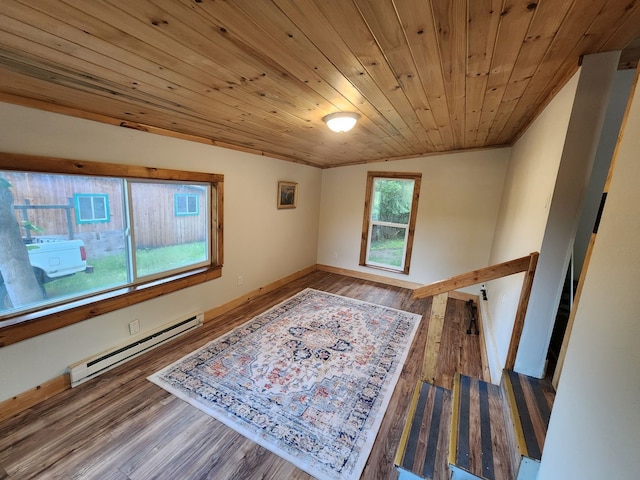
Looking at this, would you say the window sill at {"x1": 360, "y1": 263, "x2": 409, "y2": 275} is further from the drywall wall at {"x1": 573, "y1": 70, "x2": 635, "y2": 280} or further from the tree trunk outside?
the tree trunk outside

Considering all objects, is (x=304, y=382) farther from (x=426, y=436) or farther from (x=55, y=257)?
(x=55, y=257)

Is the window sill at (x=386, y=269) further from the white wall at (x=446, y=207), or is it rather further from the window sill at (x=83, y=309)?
the window sill at (x=83, y=309)

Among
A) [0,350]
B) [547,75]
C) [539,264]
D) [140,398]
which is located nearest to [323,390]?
[140,398]

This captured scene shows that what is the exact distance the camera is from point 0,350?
5.76 ft

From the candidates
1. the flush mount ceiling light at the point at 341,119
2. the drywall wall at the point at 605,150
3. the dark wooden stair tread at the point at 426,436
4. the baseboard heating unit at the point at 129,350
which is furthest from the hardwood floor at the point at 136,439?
the flush mount ceiling light at the point at 341,119

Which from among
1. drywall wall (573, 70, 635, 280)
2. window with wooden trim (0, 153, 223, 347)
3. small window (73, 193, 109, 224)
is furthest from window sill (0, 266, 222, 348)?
drywall wall (573, 70, 635, 280)

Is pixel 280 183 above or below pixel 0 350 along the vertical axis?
above

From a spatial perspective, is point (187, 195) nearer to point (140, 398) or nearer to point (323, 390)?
point (140, 398)

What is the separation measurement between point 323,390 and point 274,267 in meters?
2.40

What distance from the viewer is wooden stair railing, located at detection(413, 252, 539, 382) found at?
174 centimetres

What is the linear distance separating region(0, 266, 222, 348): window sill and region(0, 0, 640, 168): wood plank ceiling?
55.2 inches

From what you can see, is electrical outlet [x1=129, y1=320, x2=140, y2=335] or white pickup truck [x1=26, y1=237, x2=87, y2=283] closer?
white pickup truck [x1=26, y1=237, x2=87, y2=283]

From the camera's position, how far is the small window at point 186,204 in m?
2.86

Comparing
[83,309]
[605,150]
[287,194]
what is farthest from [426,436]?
[287,194]
